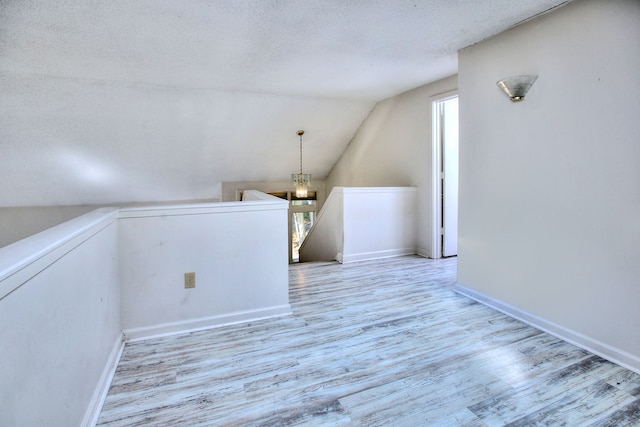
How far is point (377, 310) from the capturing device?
2941mm

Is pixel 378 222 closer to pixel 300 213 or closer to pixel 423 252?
pixel 423 252

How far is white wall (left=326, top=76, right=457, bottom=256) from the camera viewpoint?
4.55m

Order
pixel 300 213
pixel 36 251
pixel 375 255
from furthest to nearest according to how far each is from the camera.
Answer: pixel 300 213
pixel 375 255
pixel 36 251

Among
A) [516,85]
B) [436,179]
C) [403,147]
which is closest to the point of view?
[516,85]

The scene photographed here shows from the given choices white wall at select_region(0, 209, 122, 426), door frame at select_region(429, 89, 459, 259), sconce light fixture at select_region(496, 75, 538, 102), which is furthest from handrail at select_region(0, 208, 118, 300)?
door frame at select_region(429, 89, 459, 259)

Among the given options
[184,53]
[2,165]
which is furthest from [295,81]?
[2,165]

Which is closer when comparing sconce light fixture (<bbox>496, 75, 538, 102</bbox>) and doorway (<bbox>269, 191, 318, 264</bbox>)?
sconce light fixture (<bbox>496, 75, 538, 102</bbox>)

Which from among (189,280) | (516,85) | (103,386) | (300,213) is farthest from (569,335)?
(300,213)

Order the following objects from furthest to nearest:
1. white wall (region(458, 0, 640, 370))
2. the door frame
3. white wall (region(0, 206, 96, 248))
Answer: white wall (region(0, 206, 96, 248)), the door frame, white wall (region(458, 0, 640, 370))

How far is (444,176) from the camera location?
4555 mm

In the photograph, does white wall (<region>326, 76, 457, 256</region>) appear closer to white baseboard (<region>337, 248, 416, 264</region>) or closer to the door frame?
the door frame

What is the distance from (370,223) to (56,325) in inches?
145

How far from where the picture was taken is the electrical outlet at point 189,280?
260 centimetres

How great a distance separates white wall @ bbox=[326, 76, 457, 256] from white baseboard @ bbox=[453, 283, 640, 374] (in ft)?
5.50
